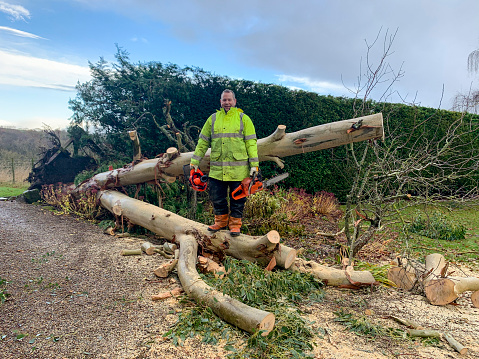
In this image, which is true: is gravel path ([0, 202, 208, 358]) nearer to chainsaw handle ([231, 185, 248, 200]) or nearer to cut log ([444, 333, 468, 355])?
chainsaw handle ([231, 185, 248, 200])

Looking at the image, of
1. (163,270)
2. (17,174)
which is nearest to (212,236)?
(163,270)

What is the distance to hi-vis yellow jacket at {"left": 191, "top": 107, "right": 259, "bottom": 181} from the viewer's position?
14.8ft

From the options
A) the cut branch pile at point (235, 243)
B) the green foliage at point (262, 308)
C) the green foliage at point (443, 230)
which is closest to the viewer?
the green foliage at point (262, 308)

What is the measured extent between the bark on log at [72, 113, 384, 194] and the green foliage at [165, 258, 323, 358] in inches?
76.5

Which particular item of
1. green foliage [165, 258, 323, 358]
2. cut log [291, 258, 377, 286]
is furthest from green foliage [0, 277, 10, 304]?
cut log [291, 258, 377, 286]

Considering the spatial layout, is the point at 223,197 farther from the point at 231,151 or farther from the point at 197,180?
the point at 231,151

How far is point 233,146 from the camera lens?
451 cm

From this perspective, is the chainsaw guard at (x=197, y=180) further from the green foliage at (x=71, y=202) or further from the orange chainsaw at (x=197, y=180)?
the green foliage at (x=71, y=202)

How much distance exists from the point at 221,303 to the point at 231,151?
2089 mm

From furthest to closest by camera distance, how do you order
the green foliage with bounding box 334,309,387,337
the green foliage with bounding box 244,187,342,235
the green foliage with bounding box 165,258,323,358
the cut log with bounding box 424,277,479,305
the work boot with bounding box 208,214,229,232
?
the green foliage with bounding box 244,187,342,235 → the work boot with bounding box 208,214,229,232 → the cut log with bounding box 424,277,479,305 → the green foliage with bounding box 334,309,387,337 → the green foliage with bounding box 165,258,323,358

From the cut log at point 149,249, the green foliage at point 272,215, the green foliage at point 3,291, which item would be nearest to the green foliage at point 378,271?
the green foliage at point 272,215

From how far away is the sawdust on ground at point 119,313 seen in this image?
8.96 feet

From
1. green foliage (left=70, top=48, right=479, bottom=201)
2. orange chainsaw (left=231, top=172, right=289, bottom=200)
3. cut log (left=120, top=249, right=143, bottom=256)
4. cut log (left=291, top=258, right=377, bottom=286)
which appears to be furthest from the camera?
green foliage (left=70, top=48, right=479, bottom=201)

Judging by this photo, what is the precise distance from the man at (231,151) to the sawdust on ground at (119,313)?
135cm
